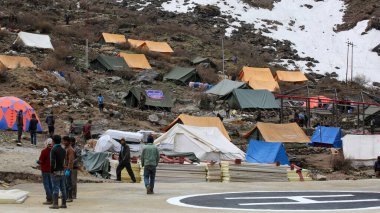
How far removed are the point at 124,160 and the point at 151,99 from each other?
845 inches

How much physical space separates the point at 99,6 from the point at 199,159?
5389 centimetres

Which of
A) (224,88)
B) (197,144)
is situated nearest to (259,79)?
(224,88)

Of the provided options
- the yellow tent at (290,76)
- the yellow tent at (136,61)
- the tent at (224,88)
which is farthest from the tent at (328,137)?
the yellow tent at (290,76)

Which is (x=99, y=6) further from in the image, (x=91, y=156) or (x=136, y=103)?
(x=91, y=156)

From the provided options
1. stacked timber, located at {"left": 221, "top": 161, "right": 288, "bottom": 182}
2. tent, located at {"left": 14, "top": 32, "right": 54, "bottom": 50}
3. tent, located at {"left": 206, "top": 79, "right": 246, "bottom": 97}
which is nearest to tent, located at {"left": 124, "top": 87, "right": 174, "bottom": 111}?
tent, located at {"left": 206, "top": 79, "right": 246, "bottom": 97}

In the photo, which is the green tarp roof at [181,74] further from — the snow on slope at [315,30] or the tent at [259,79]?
the snow on slope at [315,30]

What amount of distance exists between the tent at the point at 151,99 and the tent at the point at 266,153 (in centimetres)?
1260

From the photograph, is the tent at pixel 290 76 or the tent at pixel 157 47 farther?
the tent at pixel 157 47

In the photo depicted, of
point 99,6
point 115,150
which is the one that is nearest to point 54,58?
point 115,150

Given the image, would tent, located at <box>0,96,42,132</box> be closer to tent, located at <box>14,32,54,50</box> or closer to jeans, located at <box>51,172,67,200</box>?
jeans, located at <box>51,172,67,200</box>

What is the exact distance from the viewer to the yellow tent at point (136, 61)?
158 ft

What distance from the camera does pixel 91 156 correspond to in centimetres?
1889

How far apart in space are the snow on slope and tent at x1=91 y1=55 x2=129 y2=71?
2275 cm

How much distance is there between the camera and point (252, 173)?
18297 mm
